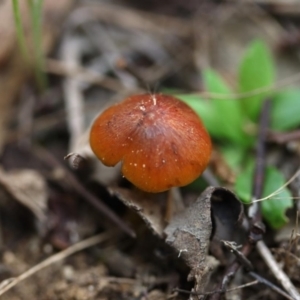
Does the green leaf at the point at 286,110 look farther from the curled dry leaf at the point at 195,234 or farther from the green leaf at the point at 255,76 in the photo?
the curled dry leaf at the point at 195,234

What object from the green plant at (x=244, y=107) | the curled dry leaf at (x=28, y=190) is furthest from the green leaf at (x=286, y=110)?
the curled dry leaf at (x=28, y=190)

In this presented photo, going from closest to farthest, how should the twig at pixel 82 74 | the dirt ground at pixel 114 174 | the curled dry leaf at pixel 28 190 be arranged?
the dirt ground at pixel 114 174 → the curled dry leaf at pixel 28 190 → the twig at pixel 82 74

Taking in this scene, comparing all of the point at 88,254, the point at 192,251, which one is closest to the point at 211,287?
the point at 192,251

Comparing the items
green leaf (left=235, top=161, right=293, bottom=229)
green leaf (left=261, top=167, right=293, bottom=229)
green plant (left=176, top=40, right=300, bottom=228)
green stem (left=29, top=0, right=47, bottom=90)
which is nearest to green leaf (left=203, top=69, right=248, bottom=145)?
green plant (left=176, top=40, right=300, bottom=228)

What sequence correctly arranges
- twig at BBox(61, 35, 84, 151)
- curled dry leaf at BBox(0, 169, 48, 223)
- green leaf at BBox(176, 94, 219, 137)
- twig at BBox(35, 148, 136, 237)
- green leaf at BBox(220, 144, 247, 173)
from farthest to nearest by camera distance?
twig at BBox(61, 35, 84, 151) → green leaf at BBox(176, 94, 219, 137) → green leaf at BBox(220, 144, 247, 173) → curled dry leaf at BBox(0, 169, 48, 223) → twig at BBox(35, 148, 136, 237)

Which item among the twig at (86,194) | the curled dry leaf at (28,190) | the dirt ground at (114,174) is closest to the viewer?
the dirt ground at (114,174)

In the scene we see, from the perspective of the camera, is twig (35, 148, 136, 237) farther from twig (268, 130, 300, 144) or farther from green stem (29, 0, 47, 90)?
Result: twig (268, 130, 300, 144)

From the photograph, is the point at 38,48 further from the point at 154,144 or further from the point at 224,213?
the point at 224,213

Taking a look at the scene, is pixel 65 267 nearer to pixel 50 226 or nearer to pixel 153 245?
pixel 50 226
